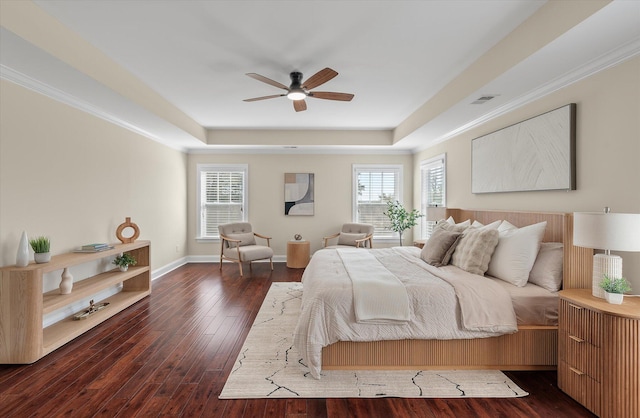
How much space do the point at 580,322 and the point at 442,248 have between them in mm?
1408

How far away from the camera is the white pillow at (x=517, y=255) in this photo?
2652mm

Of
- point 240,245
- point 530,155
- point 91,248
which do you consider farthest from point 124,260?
point 530,155

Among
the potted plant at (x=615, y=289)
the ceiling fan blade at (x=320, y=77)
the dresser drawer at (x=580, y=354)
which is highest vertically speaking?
the ceiling fan blade at (x=320, y=77)

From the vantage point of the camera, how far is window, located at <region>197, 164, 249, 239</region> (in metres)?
6.90

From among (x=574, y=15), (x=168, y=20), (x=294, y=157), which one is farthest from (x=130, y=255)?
(x=574, y=15)

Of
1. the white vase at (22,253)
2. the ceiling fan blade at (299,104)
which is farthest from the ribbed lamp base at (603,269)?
the white vase at (22,253)

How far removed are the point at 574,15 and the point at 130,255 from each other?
17.8 ft

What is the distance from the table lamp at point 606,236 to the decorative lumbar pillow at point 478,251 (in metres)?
0.84

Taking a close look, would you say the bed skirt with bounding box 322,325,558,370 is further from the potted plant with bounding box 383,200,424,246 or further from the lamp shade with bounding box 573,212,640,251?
the potted plant with bounding box 383,200,424,246

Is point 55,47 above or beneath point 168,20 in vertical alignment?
beneath

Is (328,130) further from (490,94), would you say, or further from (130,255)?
(130,255)

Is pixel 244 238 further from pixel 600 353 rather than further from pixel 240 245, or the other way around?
pixel 600 353

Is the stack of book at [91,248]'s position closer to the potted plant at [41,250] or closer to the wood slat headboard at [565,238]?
the potted plant at [41,250]

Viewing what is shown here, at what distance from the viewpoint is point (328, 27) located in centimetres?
262
